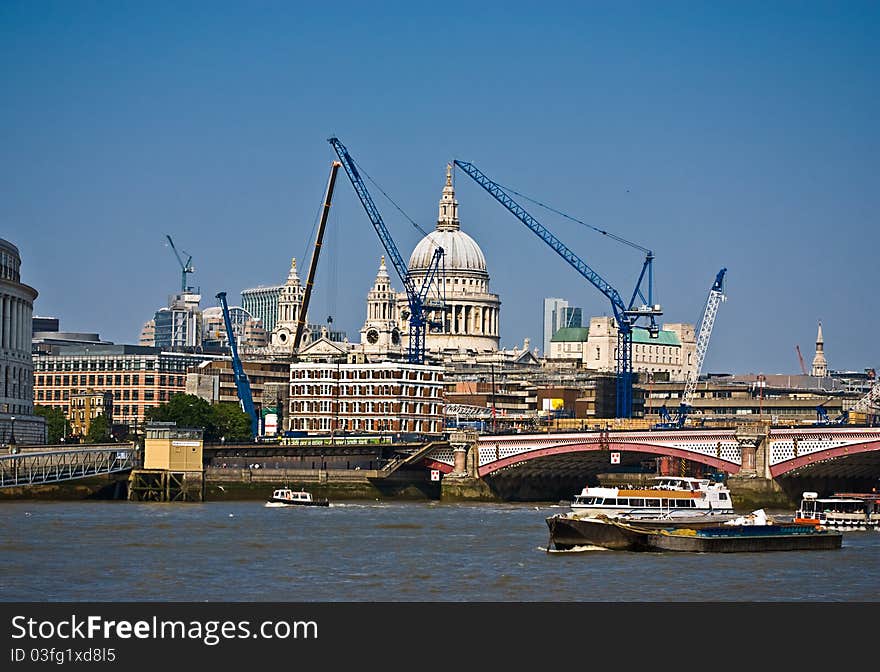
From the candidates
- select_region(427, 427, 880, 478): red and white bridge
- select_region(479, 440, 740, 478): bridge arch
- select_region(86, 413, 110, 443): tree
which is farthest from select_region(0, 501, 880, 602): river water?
select_region(86, 413, 110, 443): tree

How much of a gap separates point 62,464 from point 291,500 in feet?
49.2

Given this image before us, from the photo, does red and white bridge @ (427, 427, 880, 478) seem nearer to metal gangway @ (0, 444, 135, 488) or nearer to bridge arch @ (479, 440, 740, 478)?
bridge arch @ (479, 440, 740, 478)

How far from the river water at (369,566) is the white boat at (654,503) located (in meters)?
3.52

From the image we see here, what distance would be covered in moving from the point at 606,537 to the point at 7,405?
82979mm

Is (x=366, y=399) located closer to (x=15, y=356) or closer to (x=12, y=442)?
(x=15, y=356)

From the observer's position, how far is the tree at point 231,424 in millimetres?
176625

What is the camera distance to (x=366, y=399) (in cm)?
16862

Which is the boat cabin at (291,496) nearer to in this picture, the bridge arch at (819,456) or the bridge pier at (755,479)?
the bridge pier at (755,479)

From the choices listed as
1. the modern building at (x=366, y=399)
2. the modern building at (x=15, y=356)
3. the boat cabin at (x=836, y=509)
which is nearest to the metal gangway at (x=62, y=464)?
the modern building at (x=15, y=356)

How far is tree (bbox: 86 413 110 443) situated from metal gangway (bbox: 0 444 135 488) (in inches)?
1328

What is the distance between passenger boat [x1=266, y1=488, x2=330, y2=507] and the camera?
127 metres

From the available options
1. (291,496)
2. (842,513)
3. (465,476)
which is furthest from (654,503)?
(465,476)
